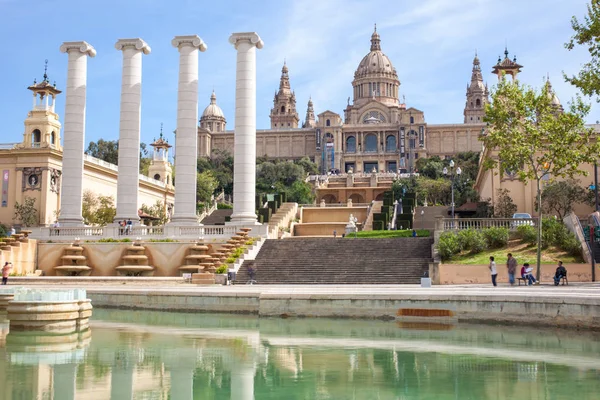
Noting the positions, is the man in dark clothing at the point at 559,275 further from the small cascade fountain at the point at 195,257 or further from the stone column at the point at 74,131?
the stone column at the point at 74,131

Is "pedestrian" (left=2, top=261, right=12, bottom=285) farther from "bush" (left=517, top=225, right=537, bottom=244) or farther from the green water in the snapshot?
"bush" (left=517, top=225, right=537, bottom=244)

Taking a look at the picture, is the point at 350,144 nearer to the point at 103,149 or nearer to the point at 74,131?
the point at 103,149

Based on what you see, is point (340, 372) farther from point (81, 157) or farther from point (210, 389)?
point (81, 157)

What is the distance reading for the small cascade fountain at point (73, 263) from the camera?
43031mm

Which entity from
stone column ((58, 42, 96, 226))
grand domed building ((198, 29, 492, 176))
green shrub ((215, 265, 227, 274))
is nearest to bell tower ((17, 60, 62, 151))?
stone column ((58, 42, 96, 226))

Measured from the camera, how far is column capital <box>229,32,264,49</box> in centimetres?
4812

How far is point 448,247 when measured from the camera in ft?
124

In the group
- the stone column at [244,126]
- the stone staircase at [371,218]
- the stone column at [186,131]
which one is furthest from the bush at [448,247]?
the stone staircase at [371,218]

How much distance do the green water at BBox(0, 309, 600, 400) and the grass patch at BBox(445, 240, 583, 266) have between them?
551 inches

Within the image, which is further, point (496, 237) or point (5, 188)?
point (5, 188)

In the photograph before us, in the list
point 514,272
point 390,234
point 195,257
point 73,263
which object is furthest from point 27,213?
point 514,272

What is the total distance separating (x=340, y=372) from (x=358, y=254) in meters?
24.1

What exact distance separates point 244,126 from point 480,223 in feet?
54.9

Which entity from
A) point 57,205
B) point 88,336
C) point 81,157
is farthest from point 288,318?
point 57,205
